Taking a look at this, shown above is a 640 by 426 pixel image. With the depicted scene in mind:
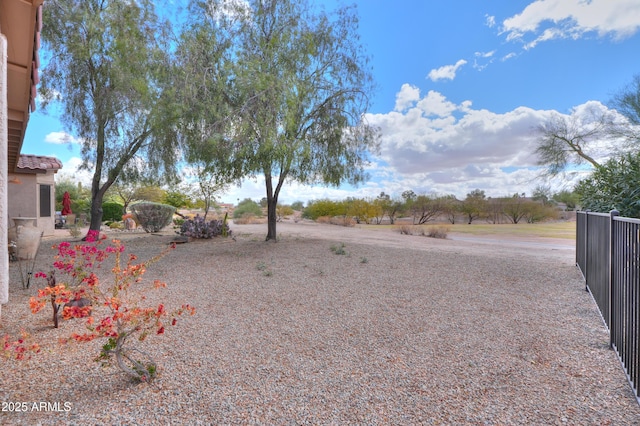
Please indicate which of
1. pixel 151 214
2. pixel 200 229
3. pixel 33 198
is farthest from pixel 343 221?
pixel 33 198

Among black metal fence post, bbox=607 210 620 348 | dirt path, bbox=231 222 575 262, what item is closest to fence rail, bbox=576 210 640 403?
black metal fence post, bbox=607 210 620 348

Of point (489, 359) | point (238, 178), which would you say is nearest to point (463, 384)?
point (489, 359)

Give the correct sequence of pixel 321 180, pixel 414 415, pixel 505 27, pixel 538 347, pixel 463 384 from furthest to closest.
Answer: pixel 321 180 < pixel 505 27 < pixel 538 347 < pixel 463 384 < pixel 414 415

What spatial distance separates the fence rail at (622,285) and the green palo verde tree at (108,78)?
8595mm

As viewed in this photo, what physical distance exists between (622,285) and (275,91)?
21.5 ft

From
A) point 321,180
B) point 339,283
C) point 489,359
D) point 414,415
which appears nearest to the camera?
point 414,415

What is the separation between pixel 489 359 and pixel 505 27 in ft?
28.7

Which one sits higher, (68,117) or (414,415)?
(68,117)

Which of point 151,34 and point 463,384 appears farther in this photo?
point 151,34

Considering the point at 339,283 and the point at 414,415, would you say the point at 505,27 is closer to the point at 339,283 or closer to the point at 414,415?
the point at 339,283

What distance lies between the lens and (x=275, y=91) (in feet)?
23.7

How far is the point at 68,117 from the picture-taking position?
9.93 m

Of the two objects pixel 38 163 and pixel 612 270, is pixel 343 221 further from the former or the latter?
pixel 612 270

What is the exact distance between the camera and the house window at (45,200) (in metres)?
12.5
